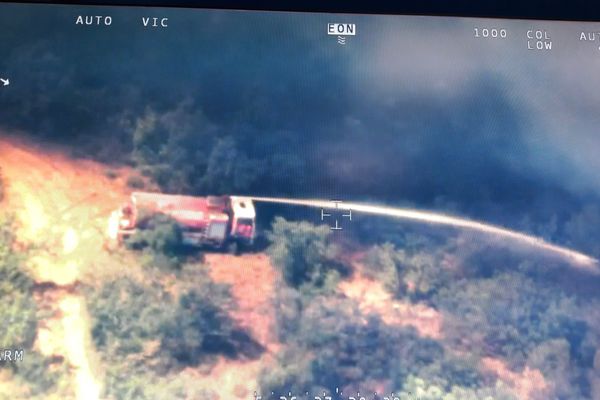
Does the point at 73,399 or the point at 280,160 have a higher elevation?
the point at 280,160

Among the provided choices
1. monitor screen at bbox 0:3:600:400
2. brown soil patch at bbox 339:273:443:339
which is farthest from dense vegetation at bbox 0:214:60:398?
brown soil patch at bbox 339:273:443:339

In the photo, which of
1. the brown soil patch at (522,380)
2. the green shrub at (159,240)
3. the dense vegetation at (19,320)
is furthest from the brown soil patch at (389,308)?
the dense vegetation at (19,320)

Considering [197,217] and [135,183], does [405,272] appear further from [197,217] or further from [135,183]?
[135,183]

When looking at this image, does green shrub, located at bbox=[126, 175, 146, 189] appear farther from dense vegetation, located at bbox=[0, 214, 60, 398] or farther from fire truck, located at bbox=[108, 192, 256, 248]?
dense vegetation, located at bbox=[0, 214, 60, 398]

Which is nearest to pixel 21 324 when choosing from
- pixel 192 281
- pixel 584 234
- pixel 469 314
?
pixel 192 281

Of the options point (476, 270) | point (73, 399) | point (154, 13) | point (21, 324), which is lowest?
point (73, 399)

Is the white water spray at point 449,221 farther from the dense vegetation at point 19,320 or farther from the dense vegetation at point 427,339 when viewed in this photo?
the dense vegetation at point 19,320

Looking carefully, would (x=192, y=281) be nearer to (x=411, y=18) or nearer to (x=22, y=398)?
(x=22, y=398)

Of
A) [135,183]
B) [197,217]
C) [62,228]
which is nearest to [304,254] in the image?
[197,217]
